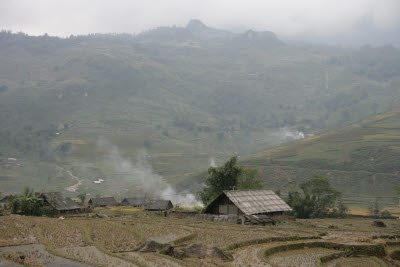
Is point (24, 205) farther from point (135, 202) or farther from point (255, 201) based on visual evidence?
point (135, 202)

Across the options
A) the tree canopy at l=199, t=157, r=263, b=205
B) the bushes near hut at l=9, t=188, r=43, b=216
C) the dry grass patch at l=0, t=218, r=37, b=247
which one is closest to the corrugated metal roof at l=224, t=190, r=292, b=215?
the tree canopy at l=199, t=157, r=263, b=205

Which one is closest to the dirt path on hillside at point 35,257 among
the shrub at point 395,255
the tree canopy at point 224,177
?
the shrub at point 395,255

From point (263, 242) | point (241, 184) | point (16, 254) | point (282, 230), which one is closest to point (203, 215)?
point (282, 230)

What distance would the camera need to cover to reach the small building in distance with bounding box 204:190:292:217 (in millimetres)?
56500

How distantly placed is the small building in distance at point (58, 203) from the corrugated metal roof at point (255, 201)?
3375cm

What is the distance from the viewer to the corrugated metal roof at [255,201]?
56.5 meters

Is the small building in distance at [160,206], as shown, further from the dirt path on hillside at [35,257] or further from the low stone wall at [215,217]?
the dirt path on hillside at [35,257]

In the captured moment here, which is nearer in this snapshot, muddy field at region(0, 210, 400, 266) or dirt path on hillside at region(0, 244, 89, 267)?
dirt path on hillside at region(0, 244, 89, 267)

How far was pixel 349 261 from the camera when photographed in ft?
92.4

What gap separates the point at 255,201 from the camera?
59406mm

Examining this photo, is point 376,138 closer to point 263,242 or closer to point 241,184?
point 241,184

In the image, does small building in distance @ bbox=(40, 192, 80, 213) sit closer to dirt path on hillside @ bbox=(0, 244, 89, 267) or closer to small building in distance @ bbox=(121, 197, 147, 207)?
dirt path on hillside @ bbox=(0, 244, 89, 267)

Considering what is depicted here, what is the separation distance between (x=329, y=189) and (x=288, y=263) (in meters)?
64.8

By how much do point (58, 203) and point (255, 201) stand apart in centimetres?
3842
